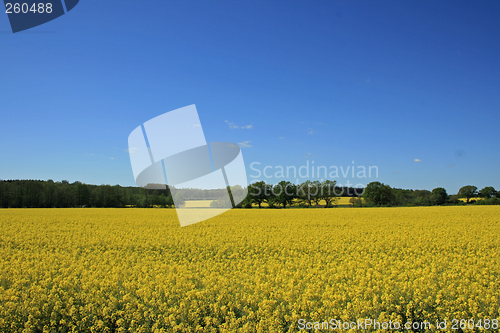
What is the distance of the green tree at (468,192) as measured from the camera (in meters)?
93.8

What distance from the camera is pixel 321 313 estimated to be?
5.82 m

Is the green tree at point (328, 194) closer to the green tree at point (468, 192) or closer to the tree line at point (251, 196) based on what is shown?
the tree line at point (251, 196)

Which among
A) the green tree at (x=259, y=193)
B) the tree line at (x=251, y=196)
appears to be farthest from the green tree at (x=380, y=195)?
the green tree at (x=259, y=193)

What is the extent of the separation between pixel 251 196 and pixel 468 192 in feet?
259

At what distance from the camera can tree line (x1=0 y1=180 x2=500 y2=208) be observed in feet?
255

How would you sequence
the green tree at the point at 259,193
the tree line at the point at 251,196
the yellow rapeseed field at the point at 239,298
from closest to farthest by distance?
the yellow rapeseed field at the point at 239,298, the tree line at the point at 251,196, the green tree at the point at 259,193

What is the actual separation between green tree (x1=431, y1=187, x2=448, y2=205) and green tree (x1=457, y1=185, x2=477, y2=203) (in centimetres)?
520

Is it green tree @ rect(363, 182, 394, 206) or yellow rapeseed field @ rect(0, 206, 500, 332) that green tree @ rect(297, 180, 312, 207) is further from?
yellow rapeseed field @ rect(0, 206, 500, 332)

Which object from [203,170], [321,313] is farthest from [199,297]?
[203,170]

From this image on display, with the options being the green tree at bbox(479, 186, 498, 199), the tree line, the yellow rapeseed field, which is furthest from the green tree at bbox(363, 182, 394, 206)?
the yellow rapeseed field

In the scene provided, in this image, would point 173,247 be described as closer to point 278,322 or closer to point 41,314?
point 41,314

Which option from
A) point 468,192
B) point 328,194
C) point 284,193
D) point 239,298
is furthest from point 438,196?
point 239,298

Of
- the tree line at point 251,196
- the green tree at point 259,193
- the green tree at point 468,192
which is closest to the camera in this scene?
the tree line at point 251,196

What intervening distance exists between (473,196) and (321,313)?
387ft
